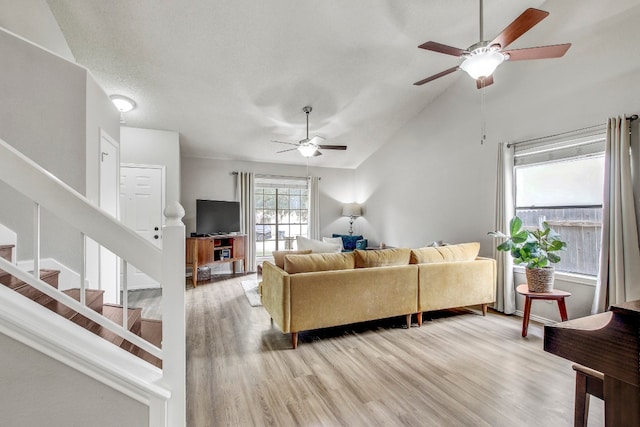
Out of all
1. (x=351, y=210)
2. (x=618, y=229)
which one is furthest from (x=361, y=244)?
(x=618, y=229)

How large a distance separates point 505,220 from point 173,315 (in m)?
3.88

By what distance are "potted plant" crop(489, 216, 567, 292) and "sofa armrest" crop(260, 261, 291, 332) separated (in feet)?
7.71

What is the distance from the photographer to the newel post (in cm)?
119

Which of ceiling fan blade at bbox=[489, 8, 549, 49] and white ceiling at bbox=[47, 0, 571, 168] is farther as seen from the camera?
white ceiling at bbox=[47, 0, 571, 168]

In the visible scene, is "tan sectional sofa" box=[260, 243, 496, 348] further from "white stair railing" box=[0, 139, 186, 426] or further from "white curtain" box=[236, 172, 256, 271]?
"white curtain" box=[236, 172, 256, 271]

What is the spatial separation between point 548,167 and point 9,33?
5252 millimetres

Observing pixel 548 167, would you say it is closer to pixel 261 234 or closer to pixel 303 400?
pixel 303 400

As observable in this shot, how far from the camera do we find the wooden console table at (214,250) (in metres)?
5.06

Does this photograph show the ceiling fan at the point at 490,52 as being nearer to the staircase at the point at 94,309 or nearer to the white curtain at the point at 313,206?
the staircase at the point at 94,309

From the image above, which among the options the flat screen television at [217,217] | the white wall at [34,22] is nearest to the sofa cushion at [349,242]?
the flat screen television at [217,217]

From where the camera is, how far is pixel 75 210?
118 cm

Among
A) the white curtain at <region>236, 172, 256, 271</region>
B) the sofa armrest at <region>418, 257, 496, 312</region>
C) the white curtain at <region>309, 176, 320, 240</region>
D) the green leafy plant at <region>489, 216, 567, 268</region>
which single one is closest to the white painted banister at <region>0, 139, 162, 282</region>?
the sofa armrest at <region>418, 257, 496, 312</region>

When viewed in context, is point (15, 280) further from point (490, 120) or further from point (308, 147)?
point (490, 120)

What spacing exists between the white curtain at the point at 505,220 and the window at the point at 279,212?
4.24m
